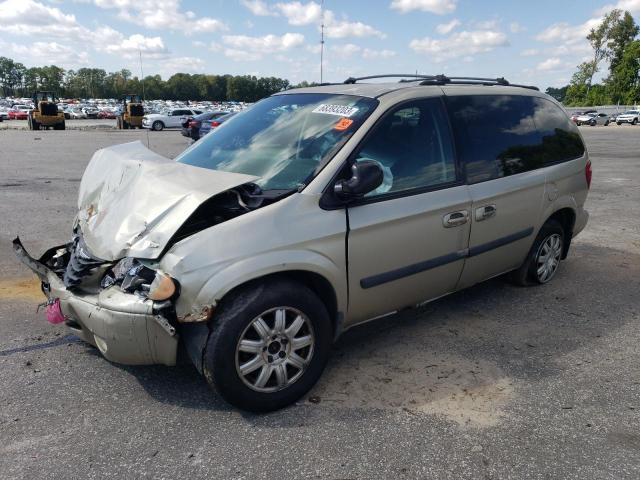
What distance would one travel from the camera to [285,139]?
342 cm

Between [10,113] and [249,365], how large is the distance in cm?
6070

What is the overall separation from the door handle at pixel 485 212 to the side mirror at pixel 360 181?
1097 mm

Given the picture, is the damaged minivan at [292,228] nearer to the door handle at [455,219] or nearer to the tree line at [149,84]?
the door handle at [455,219]

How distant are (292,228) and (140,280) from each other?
0.83 m

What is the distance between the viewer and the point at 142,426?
2.71m

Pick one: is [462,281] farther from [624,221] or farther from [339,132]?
[624,221]

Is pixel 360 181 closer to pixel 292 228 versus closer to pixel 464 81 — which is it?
pixel 292 228

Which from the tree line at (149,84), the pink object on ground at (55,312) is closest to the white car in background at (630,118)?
the pink object on ground at (55,312)

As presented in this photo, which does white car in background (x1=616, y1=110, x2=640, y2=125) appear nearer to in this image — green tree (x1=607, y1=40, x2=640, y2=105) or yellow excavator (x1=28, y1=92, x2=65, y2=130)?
green tree (x1=607, y1=40, x2=640, y2=105)

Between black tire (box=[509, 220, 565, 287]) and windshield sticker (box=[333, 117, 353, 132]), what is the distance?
7.32 ft

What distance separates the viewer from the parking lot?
246cm

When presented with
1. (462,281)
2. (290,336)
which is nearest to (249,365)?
(290,336)

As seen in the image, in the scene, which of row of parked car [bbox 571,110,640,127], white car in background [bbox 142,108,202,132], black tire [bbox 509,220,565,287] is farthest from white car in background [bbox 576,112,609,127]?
Answer: black tire [bbox 509,220,565,287]

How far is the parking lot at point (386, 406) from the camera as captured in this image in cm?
246
